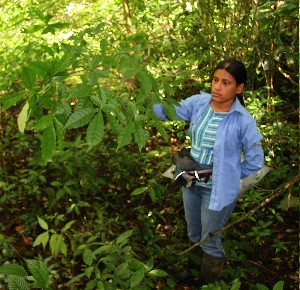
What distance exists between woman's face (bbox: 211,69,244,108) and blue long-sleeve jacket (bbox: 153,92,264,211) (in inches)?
3.1

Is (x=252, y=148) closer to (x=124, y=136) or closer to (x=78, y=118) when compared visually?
(x=124, y=136)

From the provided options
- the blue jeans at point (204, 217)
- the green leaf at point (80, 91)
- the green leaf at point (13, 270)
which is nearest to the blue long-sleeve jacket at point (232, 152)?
the blue jeans at point (204, 217)

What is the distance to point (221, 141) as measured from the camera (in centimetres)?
232

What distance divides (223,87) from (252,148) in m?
0.40

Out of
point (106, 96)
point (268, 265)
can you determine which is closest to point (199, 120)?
point (106, 96)

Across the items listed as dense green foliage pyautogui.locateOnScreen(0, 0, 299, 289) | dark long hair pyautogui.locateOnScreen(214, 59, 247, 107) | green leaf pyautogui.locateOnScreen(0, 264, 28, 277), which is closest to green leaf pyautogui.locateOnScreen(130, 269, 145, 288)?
dense green foliage pyautogui.locateOnScreen(0, 0, 299, 289)

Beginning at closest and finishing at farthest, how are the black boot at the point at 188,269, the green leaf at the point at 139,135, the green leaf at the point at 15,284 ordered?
the green leaf at the point at 15,284
the green leaf at the point at 139,135
the black boot at the point at 188,269

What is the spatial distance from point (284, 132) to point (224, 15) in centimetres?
141

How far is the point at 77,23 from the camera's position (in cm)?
409

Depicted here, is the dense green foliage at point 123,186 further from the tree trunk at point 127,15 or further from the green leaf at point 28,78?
the green leaf at point 28,78

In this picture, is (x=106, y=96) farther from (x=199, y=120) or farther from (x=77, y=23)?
(x=77, y=23)

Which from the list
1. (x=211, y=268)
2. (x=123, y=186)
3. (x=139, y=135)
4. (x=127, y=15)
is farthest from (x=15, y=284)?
(x=127, y=15)

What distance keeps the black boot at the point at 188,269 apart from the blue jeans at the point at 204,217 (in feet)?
0.68

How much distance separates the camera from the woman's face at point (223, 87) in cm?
228
